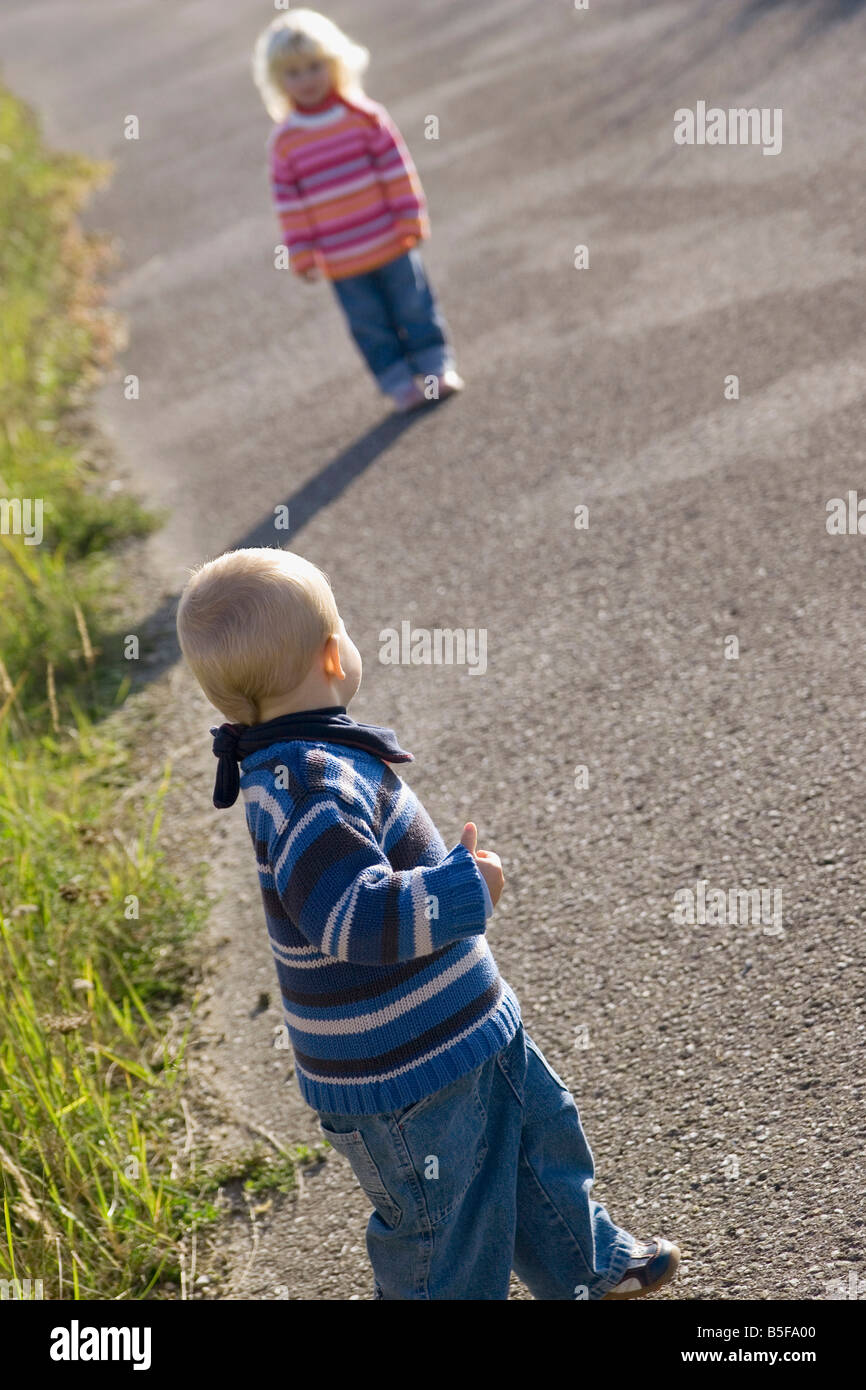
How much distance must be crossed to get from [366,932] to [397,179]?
521 centimetres

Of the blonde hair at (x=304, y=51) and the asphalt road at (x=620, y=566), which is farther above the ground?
the blonde hair at (x=304, y=51)

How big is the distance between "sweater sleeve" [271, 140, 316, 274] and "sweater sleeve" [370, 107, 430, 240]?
0.39 metres

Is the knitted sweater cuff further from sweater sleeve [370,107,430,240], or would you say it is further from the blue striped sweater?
sweater sleeve [370,107,430,240]

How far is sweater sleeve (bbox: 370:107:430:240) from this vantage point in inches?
254

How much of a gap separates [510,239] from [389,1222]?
6996 mm

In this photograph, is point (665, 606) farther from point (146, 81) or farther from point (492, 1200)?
point (146, 81)

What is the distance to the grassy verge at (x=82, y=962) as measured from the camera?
Answer: 285cm

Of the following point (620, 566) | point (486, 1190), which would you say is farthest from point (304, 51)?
point (486, 1190)

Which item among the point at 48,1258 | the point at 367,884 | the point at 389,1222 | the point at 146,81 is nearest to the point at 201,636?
the point at 367,884

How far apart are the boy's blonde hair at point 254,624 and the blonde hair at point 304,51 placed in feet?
15.8

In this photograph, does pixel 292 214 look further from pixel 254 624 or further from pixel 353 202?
pixel 254 624

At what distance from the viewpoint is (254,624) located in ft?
6.93

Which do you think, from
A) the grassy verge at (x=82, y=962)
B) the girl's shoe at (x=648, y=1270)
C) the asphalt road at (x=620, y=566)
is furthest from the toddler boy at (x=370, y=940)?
the grassy verge at (x=82, y=962)

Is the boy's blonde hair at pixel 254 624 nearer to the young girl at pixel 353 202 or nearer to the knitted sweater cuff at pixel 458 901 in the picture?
the knitted sweater cuff at pixel 458 901
